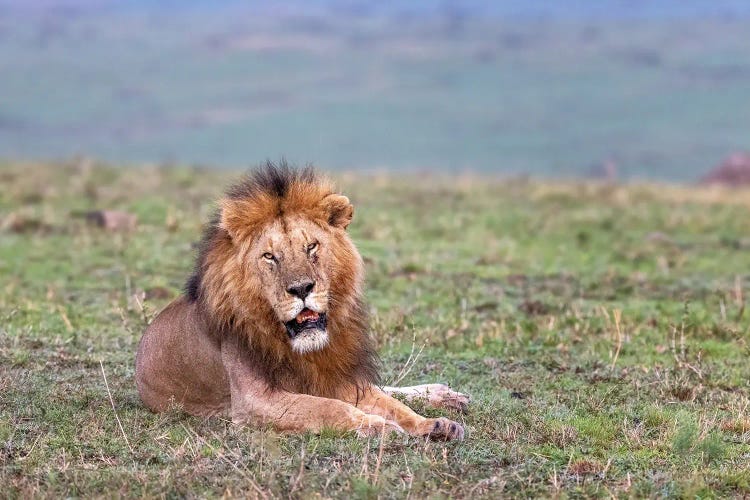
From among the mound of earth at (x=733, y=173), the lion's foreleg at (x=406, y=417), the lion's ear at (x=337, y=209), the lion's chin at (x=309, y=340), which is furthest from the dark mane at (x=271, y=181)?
the mound of earth at (x=733, y=173)

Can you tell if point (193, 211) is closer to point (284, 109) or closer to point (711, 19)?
point (284, 109)

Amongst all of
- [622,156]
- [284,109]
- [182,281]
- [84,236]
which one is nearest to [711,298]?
[182,281]

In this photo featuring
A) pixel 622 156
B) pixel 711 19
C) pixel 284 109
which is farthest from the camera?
pixel 711 19

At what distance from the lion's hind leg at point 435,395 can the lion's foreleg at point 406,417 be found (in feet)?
1.22

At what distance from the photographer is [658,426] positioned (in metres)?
7.36

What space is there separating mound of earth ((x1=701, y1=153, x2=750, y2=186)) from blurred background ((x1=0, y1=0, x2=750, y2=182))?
149 millimetres

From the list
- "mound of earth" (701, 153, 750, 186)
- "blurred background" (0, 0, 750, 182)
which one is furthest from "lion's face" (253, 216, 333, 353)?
"blurred background" (0, 0, 750, 182)

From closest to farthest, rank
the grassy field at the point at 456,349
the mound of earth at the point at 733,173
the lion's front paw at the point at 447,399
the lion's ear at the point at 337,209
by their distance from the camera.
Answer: the grassy field at the point at 456,349 < the lion's ear at the point at 337,209 < the lion's front paw at the point at 447,399 < the mound of earth at the point at 733,173

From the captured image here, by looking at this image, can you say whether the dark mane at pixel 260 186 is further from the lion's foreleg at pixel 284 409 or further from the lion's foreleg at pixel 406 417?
the lion's foreleg at pixel 406 417

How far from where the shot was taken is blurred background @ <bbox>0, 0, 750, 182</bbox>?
56312mm

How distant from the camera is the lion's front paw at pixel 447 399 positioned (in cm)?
765

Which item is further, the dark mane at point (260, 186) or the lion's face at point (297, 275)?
the dark mane at point (260, 186)

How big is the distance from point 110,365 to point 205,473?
3244 millimetres

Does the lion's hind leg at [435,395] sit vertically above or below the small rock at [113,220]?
below
